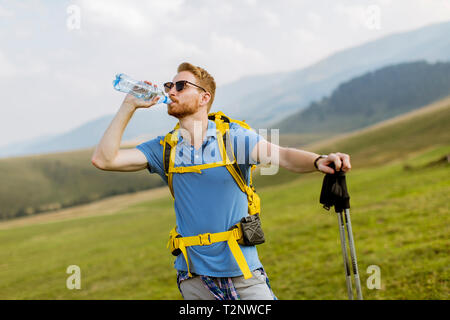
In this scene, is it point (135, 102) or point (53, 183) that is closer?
point (135, 102)

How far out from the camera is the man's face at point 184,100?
4176mm

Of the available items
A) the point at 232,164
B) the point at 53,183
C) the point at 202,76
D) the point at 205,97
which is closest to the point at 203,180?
the point at 232,164

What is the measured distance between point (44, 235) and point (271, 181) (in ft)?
118

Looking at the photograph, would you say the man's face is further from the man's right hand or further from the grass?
the grass

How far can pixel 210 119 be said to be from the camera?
4559mm

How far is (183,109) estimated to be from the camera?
13.8ft

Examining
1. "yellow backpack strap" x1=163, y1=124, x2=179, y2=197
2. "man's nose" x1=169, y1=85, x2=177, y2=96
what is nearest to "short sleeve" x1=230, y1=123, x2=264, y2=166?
"yellow backpack strap" x1=163, y1=124, x2=179, y2=197

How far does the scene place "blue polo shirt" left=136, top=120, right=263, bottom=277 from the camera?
4.01 metres

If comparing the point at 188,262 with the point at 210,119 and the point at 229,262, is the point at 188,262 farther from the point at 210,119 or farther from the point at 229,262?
the point at 210,119

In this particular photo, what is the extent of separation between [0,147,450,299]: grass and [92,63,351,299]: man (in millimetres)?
5872

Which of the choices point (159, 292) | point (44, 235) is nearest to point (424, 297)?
point (159, 292)

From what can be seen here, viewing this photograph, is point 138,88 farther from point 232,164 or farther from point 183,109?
point 232,164

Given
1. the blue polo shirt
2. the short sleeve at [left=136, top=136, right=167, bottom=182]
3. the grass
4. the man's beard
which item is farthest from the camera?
the grass

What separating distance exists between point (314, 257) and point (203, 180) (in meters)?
11.0
